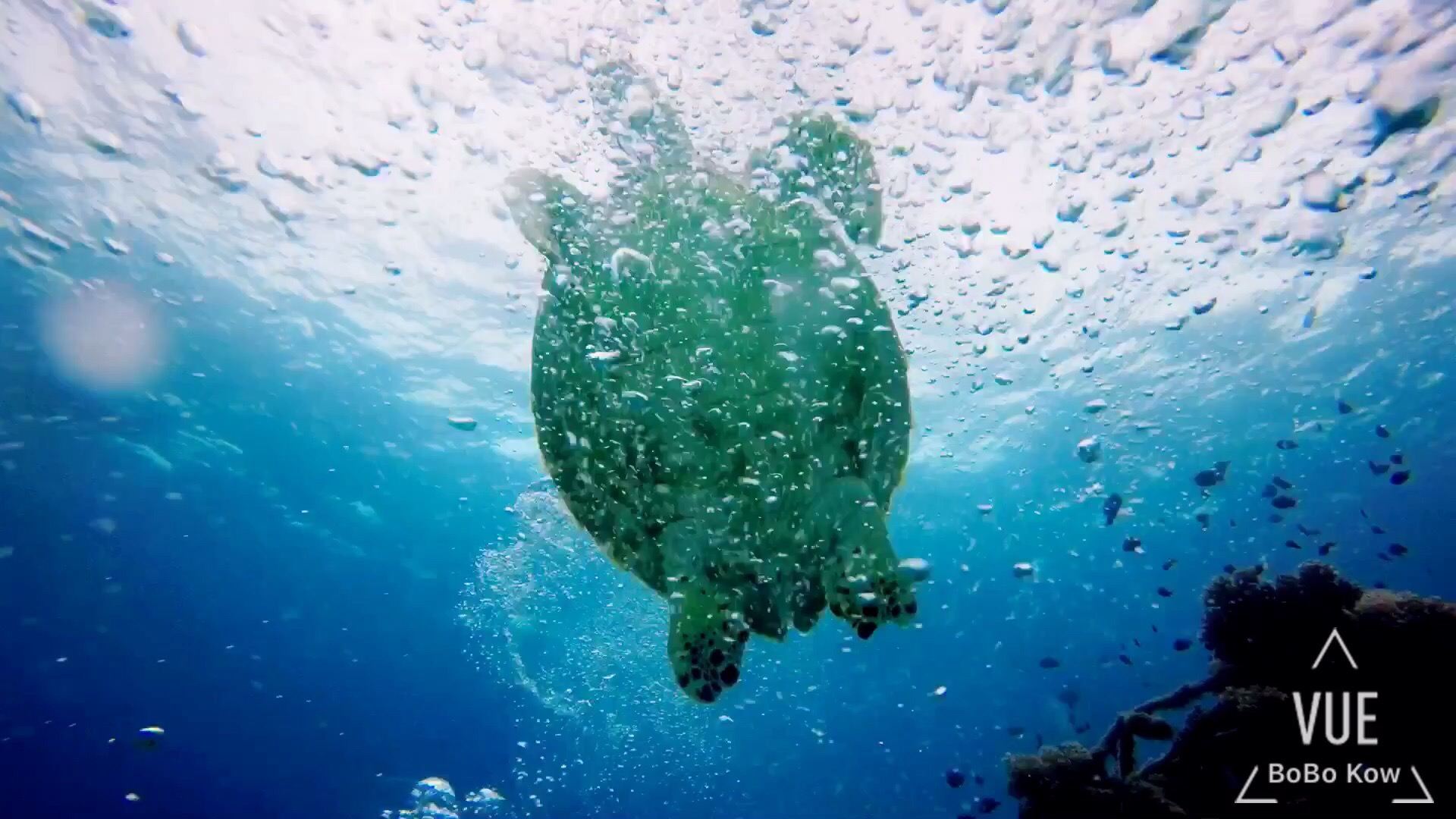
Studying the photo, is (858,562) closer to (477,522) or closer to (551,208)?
(551,208)

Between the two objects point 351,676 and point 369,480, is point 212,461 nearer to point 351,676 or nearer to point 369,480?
point 369,480

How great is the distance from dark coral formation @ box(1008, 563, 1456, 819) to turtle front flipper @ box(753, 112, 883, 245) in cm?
564

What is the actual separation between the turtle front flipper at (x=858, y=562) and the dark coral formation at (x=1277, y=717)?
3.82m

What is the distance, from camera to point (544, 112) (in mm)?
7770

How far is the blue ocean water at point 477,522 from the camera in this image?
1802 centimetres

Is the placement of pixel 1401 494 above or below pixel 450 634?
below

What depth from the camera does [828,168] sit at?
4.79 m

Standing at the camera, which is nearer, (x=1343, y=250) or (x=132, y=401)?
(x=1343, y=250)

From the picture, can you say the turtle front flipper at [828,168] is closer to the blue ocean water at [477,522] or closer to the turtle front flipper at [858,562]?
the turtle front flipper at [858,562]

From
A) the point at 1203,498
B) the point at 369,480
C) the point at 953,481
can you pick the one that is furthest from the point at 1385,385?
the point at 369,480

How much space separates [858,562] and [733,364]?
1.55 m

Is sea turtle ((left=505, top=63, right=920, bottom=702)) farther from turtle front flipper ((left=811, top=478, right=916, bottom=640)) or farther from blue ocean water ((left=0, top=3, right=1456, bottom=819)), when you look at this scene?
blue ocean water ((left=0, top=3, right=1456, bottom=819))

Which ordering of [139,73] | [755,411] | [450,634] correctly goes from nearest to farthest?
[755,411] < [139,73] < [450,634]

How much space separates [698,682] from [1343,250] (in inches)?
762
